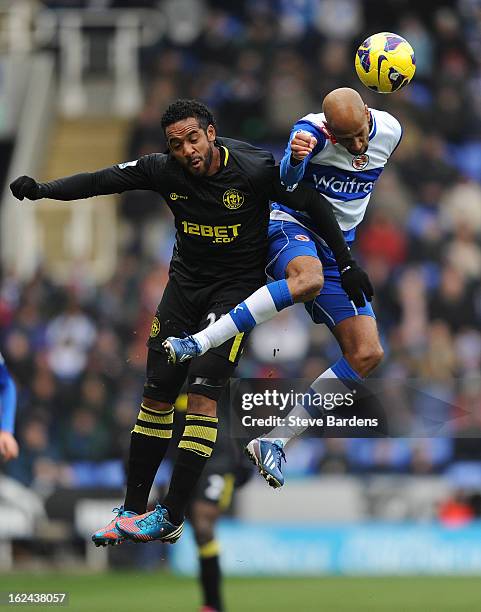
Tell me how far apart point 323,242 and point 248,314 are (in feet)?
2.79

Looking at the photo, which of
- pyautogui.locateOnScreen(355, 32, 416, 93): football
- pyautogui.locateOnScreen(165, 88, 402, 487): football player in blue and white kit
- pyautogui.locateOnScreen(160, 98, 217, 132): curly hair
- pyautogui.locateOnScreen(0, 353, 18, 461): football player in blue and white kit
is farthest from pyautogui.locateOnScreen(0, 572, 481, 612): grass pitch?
pyautogui.locateOnScreen(355, 32, 416, 93): football

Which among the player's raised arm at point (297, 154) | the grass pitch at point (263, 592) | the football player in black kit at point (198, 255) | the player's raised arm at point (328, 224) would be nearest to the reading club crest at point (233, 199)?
the football player in black kit at point (198, 255)

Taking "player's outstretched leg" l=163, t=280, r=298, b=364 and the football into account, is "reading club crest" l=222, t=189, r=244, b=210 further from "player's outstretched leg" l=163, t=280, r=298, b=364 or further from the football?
the football

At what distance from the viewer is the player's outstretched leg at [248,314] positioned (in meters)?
9.60

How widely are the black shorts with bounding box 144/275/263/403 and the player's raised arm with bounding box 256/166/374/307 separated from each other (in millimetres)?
612

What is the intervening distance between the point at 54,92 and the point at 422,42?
17.0ft

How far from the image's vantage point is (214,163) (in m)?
9.76

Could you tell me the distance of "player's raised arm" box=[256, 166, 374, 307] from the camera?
31.8ft

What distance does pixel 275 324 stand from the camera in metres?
17.0

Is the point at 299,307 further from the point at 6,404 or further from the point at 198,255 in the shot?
the point at 198,255

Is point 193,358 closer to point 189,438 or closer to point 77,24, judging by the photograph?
point 189,438

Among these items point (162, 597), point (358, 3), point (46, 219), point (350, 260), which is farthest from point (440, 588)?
point (358, 3)

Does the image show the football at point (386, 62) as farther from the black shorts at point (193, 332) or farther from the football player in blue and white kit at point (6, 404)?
the football player in blue and white kit at point (6, 404)

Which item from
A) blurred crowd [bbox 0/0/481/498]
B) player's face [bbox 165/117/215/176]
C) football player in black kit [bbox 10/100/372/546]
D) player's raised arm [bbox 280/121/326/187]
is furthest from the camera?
blurred crowd [bbox 0/0/481/498]
